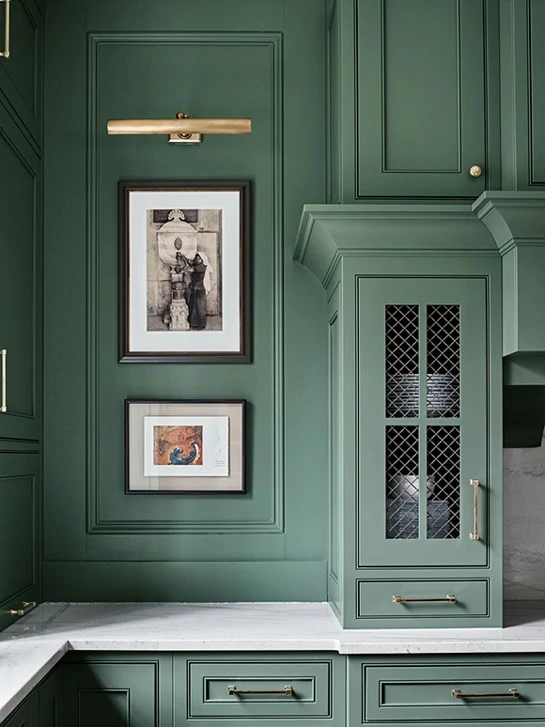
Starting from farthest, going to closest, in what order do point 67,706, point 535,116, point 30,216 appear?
point 30,216, point 535,116, point 67,706

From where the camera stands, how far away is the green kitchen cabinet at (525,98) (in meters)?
2.93

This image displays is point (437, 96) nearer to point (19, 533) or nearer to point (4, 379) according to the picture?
point (4, 379)

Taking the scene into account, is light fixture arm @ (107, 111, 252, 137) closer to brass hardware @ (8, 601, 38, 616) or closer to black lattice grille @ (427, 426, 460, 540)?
black lattice grille @ (427, 426, 460, 540)

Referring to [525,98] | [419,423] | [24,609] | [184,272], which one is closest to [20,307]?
[184,272]

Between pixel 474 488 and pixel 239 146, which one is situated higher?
pixel 239 146

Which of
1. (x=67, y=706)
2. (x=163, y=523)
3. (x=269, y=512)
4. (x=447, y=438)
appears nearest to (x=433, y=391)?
(x=447, y=438)

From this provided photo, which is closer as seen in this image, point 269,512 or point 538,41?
point 538,41

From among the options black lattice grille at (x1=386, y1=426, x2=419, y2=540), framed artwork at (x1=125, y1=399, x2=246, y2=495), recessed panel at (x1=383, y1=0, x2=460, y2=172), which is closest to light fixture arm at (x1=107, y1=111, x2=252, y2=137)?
recessed panel at (x1=383, y1=0, x2=460, y2=172)

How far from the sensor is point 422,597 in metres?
2.86

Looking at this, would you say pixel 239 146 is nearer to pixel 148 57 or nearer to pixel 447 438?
pixel 148 57

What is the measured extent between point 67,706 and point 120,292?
4.49ft

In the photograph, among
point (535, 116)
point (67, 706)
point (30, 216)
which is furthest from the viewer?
point (30, 216)

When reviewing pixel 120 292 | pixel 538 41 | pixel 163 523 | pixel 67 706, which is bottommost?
pixel 67 706

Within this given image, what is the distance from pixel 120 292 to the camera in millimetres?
3342
